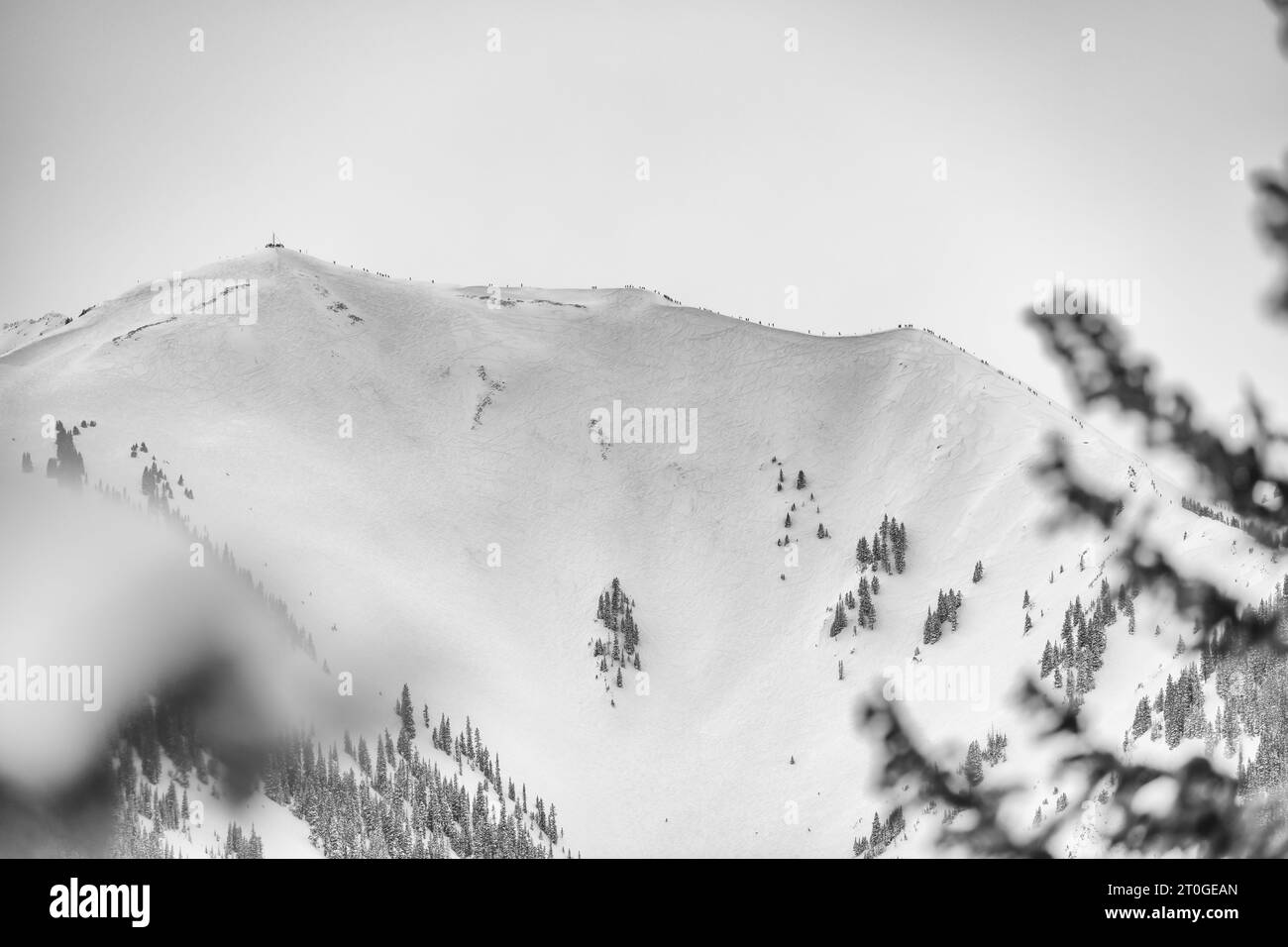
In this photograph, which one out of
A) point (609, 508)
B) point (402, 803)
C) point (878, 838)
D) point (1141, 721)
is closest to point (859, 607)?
point (609, 508)

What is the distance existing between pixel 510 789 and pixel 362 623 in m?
25.0

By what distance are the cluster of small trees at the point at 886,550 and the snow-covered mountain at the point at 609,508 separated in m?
1.63

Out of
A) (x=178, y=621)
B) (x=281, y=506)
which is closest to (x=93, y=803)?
(x=178, y=621)

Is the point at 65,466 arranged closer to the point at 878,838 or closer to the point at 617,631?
the point at 617,631

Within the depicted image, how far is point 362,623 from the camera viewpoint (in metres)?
138

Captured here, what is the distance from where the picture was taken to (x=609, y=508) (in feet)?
548

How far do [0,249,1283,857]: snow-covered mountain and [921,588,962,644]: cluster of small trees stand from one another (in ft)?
4.53

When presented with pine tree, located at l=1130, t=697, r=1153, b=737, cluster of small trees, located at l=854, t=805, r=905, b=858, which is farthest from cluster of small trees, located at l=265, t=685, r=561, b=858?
pine tree, located at l=1130, t=697, r=1153, b=737

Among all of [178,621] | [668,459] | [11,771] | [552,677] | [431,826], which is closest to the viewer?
[11,771]

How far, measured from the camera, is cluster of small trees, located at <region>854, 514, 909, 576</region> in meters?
147

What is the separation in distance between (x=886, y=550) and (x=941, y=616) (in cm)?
1530

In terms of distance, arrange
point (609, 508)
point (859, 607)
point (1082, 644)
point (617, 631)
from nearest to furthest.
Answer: point (1082, 644), point (859, 607), point (617, 631), point (609, 508)
